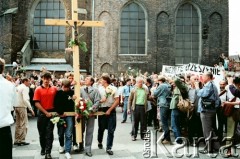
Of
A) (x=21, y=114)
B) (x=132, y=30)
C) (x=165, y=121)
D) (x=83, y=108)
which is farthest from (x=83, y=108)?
(x=132, y=30)

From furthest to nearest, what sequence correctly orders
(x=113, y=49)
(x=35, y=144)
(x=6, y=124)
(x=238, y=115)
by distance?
(x=113, y=49), (x=35, y=144), (x=238, y=115), (x=6, y=124)

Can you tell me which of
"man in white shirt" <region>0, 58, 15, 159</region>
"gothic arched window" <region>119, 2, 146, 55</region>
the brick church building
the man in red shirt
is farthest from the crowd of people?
"gothic arched window" <region>119, 2, 146, 55</region>

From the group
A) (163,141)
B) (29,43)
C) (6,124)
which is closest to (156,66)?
(29,43)

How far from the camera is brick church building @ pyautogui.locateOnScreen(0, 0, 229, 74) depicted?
27141 millimetres

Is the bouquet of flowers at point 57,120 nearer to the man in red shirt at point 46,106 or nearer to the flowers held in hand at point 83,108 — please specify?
the man in red shirt at point 46,106

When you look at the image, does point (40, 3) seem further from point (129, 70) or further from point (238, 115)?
point (238, 115)

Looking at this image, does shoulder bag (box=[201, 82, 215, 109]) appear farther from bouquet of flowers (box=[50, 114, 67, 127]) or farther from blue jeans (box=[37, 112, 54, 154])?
blue jeans (box=[37, 112, 54, 154])

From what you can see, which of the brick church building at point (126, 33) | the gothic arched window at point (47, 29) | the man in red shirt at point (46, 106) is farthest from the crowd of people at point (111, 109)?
the gothic arched window at point (47, 29)

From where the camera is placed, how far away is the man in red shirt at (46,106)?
820cm

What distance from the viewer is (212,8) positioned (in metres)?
29.3

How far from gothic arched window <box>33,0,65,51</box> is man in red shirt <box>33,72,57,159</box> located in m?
20.1

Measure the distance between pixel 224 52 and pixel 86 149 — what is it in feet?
75.4

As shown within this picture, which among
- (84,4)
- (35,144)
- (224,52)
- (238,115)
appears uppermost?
(84,4)

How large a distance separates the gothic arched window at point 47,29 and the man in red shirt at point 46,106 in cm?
→ 2013
